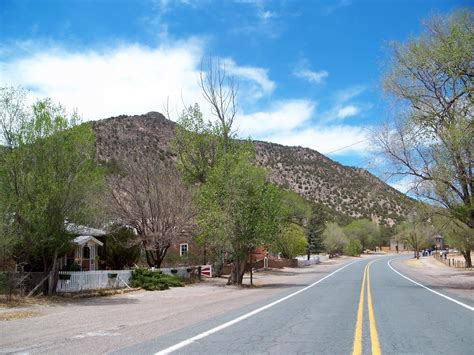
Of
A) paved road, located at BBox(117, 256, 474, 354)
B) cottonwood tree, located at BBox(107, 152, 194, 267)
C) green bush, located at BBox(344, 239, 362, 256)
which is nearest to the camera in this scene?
paved road, located at BBox(117, 256, 474, 354)

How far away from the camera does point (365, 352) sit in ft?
28.5

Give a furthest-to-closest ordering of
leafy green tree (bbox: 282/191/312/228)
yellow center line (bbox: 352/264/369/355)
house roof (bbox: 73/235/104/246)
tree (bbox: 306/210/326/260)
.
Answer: tree (bbox: 306/210/326/260) → leafy green tree (bbox: 282/191/312/228) → house roof (bbox: 73/235/104/246) → yellow center line (bbox: 352/264/369/355)

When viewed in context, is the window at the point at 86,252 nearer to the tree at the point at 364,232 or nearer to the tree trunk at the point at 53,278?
the tree trunk at the point at 53,278

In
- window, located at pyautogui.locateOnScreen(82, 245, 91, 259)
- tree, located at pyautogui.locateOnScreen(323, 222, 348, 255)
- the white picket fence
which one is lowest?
the white picket fence

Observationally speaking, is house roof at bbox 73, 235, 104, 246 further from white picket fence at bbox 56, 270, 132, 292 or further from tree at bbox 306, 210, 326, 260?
tree at bbox 306, 210, 326, 260

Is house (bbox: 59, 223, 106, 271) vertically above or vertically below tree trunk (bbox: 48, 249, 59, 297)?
above

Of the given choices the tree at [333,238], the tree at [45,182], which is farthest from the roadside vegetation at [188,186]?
the tree at [333,238]

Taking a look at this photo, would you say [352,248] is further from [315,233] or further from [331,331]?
[331,331]

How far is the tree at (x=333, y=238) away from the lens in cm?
10744

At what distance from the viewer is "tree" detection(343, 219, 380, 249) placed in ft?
417

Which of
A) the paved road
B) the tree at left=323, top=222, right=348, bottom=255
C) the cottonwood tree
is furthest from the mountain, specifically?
the paved road

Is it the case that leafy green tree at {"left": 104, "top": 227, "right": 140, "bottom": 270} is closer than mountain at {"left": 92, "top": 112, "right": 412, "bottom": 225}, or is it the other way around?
leafy green tree at {"left": 104, "top": 227, "right": 140, "bottom": 270}

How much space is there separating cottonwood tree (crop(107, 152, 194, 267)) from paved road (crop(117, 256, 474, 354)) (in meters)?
18.7

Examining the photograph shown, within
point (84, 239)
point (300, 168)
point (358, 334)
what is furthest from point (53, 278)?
point (300, 168)
